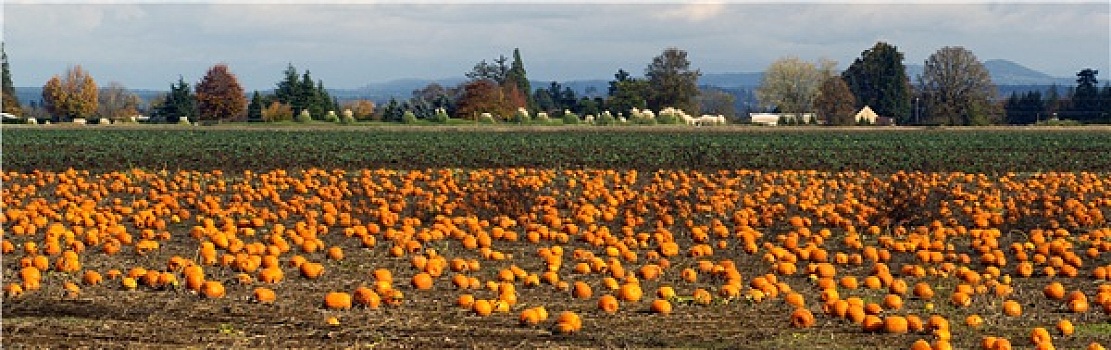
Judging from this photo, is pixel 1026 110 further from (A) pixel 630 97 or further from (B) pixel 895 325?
(B) pixel 895 325

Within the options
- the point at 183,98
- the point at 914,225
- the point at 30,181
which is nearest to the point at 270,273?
the point at 914,225

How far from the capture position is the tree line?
292 feet

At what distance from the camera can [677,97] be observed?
108 meters

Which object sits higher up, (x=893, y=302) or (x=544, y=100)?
(x=544, y=100)

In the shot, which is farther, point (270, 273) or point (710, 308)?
point (270, 273)

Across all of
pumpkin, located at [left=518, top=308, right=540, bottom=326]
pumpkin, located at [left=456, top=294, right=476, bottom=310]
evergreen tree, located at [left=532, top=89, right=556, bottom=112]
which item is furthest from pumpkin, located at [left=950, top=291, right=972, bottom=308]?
evergreen tree, located at [left=532, top=89, right=556, bottom=112]

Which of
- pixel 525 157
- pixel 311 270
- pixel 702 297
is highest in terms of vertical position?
pixel 311 270

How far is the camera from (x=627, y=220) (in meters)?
15.3

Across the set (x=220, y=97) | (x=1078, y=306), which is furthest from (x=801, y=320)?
(x=220, y=97)

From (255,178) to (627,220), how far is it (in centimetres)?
979

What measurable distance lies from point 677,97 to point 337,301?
10005cm

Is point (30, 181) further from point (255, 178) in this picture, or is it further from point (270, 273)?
point (270, 273)

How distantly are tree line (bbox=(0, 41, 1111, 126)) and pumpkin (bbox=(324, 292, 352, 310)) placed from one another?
7277cm

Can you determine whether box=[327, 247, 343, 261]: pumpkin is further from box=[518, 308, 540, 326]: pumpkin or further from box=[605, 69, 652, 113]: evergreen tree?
box=[605, 69, 652, 113]: evergreen tree
